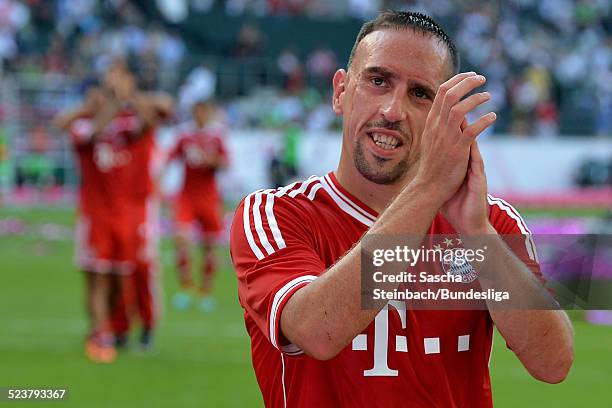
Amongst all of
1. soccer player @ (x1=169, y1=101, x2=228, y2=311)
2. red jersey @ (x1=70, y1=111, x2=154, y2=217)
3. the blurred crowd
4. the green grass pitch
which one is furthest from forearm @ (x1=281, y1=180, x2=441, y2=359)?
the blurred crowd

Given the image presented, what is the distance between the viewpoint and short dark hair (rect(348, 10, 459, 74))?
3.26 meters

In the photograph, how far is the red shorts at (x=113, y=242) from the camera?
10.4 m

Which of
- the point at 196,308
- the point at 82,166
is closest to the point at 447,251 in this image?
the point at 82,166

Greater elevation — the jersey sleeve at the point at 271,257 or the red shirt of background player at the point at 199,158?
the jersey sleeve at the point at 271,257

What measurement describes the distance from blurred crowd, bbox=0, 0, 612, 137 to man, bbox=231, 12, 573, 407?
66.3 feet

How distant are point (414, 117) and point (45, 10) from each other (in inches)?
1087

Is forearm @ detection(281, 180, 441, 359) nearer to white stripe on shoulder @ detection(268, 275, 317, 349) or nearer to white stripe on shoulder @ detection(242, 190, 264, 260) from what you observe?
white stripe on shoulder @ detection(268, 275, 317, 349)

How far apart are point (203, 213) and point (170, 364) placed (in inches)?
197

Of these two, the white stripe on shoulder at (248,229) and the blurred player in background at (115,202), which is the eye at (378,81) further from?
the blurred player in background at (115,202)

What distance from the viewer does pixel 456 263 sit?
278cm

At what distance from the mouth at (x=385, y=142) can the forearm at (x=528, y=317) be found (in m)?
0.54

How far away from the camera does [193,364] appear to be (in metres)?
9.99

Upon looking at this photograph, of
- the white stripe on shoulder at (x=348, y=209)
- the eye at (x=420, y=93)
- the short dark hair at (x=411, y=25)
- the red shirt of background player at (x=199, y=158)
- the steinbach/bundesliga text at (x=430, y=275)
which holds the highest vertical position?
the short dark hair at (x=411, y=25)

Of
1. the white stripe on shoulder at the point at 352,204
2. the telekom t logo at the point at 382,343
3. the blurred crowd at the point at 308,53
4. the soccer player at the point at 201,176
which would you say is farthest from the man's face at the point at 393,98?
the blurred crowd at the point at 308,53
